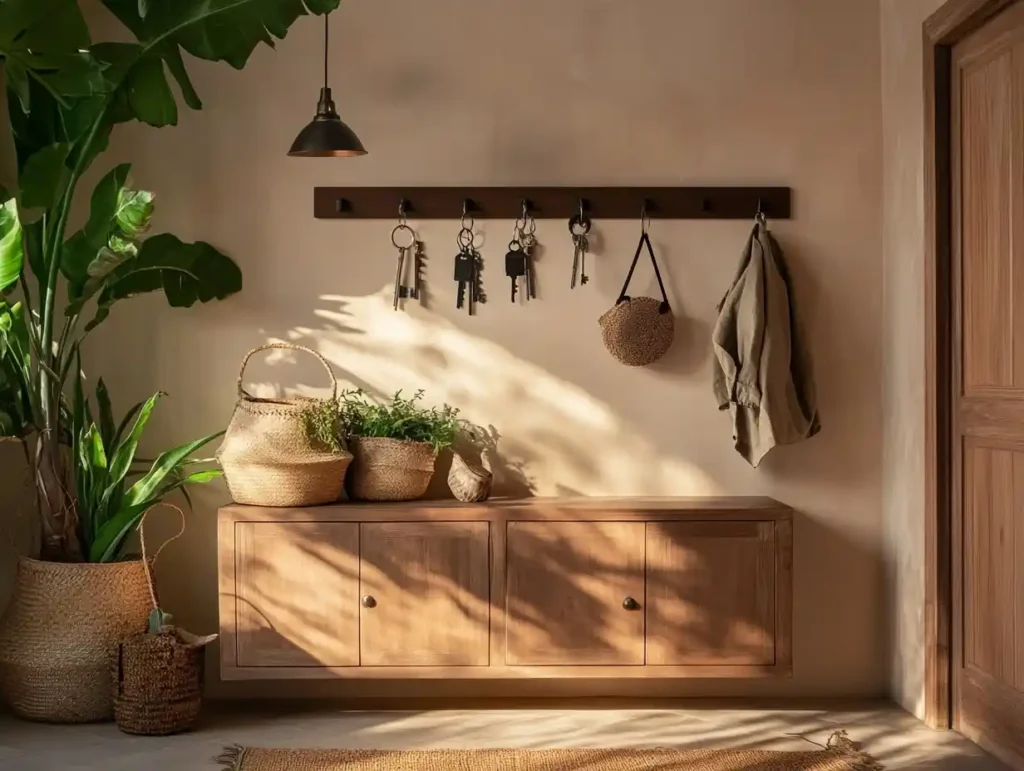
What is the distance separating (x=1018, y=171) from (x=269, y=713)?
112 inches

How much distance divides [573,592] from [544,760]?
604 millimetres

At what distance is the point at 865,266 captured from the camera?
4.49 meters

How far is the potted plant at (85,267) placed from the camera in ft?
12.1

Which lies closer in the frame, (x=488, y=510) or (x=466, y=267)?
(x=488, y=510)

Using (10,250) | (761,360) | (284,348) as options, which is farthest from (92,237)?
(761,360)

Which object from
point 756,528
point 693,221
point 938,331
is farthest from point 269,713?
point 938,331

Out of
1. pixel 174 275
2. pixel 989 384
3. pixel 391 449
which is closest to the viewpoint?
pixel 989 384

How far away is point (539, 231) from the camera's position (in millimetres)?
4453

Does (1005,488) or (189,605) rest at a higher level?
(1005,488)

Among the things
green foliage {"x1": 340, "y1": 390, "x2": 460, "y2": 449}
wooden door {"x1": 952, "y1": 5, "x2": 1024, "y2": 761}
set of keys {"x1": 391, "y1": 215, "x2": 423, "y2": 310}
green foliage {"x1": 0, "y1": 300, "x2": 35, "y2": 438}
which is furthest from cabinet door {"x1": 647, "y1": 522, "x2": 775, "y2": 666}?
green foliage {"x1": 0, "y1": 300, "x2": 35, "y2": 438}

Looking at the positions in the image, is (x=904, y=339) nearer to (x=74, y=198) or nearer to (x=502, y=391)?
(x=502, y=391)

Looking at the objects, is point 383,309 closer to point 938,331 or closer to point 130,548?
point 130,548

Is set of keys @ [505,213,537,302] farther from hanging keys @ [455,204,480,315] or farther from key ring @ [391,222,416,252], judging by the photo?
key ring @ [391,222,416,252]

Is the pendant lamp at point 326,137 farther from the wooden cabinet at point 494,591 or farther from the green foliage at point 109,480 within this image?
the wooden cabinet at point 494,591
